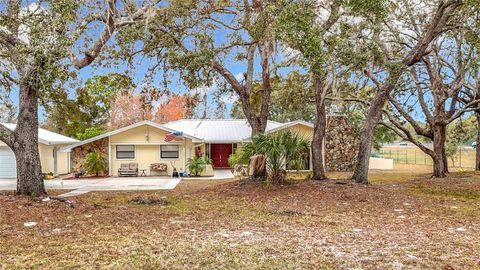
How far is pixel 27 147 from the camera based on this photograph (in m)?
10.9

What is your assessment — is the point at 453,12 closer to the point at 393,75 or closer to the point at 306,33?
the point at 393,75

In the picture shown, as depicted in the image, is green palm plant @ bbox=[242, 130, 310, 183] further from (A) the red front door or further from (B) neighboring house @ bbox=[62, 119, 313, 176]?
(A) the red front door

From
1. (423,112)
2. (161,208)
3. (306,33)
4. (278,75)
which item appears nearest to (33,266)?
(161,208)

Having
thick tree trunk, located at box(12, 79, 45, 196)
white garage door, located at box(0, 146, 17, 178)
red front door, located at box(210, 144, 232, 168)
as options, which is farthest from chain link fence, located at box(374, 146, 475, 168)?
white garage door, located at box(0, 146, 17, 178)

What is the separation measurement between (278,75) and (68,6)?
31.0 ft

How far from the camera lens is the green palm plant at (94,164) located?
23.3m

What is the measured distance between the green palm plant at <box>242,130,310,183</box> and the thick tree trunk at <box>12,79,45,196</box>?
19.9 feet

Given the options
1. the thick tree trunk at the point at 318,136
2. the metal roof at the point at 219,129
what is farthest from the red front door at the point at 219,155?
the thick tree trunk at the point at 318,136

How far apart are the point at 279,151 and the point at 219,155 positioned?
18.6 m

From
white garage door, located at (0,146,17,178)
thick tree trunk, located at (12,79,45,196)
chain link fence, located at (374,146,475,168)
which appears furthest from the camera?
chain link fence, located at (374,146,475,168)

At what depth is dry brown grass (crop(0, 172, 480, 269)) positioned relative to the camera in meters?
4.86

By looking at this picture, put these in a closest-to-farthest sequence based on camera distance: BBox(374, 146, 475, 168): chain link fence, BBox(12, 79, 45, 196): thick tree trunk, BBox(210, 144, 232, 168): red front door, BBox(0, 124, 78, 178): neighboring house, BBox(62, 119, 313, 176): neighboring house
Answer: BBox(12, 79, 45, 196): thick tree trunk
BBox(0, 124, 78, 178): neighboring house
BBox(62, 119, 313, 176): neighboring house
BBox(210, 144, 232, 168): red front door
BBox(374, 146, 475, 168): chain link fence

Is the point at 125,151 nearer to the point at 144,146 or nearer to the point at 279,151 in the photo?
the point at 144,146

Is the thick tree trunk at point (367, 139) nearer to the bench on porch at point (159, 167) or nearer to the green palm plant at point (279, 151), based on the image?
the green palm plant at point (279, 151)
